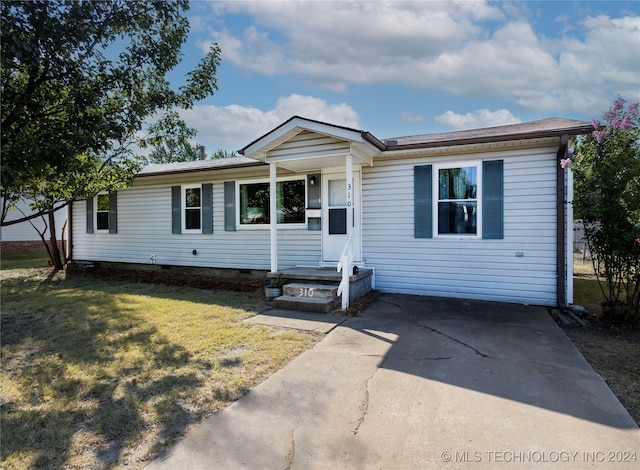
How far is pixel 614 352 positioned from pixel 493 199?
3141 millimetres

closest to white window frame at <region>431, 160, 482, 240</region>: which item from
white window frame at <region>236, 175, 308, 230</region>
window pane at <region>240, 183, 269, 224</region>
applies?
white window frame at <region>236, 175, 308, 230</region>

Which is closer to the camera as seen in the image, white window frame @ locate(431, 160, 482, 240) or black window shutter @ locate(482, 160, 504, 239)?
black window shutter @ locate(482, 160, 504, 239)

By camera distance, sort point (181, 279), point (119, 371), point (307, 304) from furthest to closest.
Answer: point (181, 279), point (307, 304), point (119, 371)

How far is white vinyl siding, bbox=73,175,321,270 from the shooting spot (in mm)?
8461

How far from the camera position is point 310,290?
6227 millimetres

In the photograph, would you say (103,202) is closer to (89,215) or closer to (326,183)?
(89,215)

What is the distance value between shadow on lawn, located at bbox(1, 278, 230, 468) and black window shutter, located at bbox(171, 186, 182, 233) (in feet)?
15.2

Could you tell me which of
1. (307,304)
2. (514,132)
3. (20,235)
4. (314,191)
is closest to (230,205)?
(314,191)

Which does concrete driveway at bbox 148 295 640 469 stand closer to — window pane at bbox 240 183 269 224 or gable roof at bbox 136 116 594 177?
gable roof at bbox 136 116 594 177

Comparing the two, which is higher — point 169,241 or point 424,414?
point 169,241

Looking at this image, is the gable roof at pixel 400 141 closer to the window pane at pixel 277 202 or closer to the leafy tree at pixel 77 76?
the window pane at pixel 277 202

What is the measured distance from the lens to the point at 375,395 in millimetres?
2922

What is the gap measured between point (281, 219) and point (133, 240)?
5549 millimetres

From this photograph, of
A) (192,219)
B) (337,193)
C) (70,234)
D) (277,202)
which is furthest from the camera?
(70,234)
